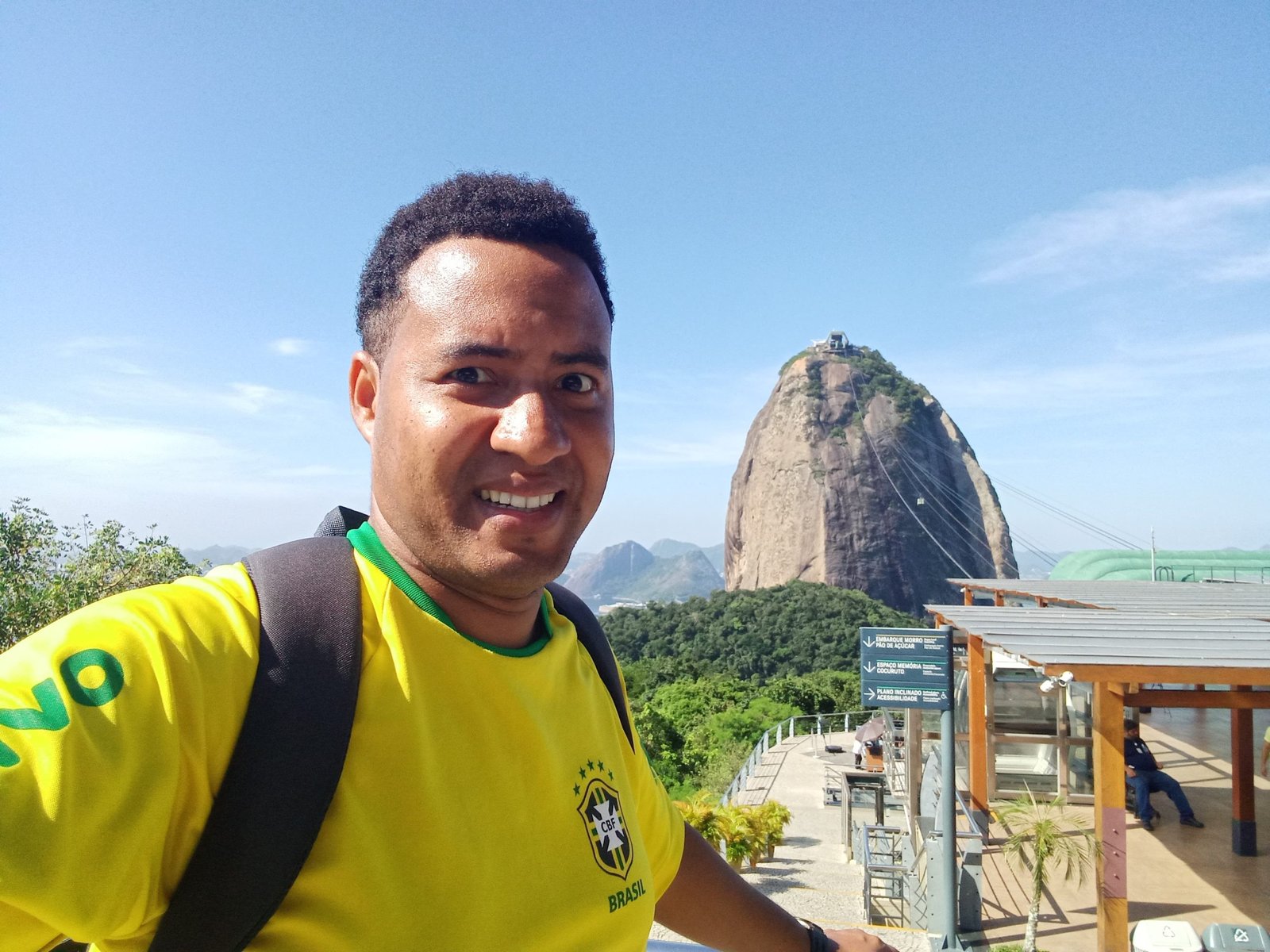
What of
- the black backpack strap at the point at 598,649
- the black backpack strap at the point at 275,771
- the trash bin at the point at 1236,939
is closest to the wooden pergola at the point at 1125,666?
the trash bin at the point at 1236,939

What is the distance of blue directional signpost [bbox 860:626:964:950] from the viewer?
22.8 feet

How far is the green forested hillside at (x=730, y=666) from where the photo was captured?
18516 millimetres

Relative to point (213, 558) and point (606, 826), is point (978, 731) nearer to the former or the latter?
point (606, 826)

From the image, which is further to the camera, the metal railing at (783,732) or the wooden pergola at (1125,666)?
the metal railing at (783,732)

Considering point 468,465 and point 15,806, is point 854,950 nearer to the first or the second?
point 468,465

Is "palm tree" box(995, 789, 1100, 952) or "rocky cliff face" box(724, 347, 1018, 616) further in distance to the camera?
"rocky cliff face" box(724, 347, 1018, 616)

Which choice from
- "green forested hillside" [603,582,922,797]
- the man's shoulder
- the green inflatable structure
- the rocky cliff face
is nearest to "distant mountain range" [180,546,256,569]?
the man's shoulder

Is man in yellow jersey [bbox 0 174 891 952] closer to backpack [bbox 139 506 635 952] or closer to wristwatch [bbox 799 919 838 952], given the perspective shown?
backpack [bbox 139 506 635 952]

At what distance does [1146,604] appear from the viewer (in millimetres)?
10102

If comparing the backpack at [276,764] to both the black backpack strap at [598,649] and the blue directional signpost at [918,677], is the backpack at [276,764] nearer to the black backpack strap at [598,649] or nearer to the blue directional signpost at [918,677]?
the black backpack strap at [598,649]

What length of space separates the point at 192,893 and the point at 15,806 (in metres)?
0.18

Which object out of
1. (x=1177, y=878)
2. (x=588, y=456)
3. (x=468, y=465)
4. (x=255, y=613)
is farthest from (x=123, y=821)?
(x=1177, y=878)

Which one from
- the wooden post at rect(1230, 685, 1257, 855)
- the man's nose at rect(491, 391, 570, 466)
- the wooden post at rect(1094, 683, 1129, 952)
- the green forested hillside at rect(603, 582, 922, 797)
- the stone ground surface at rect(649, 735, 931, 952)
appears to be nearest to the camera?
the man's nose at rect(491, 391, 570, 466)

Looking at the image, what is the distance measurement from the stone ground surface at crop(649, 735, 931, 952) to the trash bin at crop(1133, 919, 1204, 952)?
1577mm
